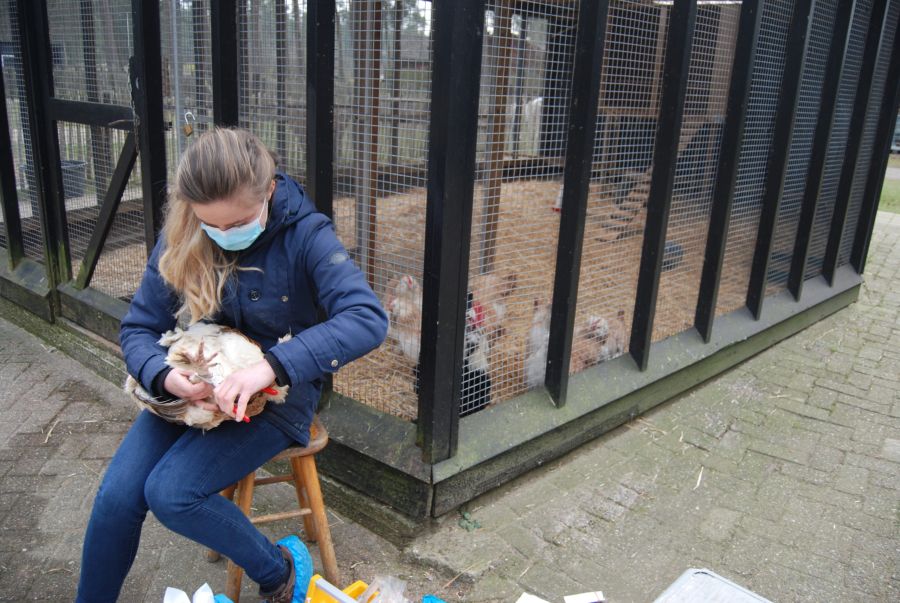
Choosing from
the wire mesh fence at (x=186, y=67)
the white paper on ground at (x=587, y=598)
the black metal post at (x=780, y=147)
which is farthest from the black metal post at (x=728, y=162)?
the wire mesh fence at (x=186, y=67)

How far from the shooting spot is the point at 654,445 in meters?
3.66

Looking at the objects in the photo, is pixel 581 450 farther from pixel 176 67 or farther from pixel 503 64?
pixel 176 67

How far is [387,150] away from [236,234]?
0.90 m

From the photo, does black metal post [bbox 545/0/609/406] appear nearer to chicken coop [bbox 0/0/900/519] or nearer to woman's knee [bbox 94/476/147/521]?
chicken coop [bbox 0/0/900/519]

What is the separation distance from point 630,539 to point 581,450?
26.9 inches

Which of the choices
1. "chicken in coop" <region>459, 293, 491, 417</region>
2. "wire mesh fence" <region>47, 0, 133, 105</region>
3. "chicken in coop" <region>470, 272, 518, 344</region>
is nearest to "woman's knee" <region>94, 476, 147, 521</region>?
"chicken in coop" <region>459, 293, 491, 417</region>

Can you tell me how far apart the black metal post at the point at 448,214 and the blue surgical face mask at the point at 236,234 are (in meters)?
0.67

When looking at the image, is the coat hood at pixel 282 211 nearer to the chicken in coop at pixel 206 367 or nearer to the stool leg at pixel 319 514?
the chicken in coop at pixel 206 367

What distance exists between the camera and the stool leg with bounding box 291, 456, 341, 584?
246 centimetres

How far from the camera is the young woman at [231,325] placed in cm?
200

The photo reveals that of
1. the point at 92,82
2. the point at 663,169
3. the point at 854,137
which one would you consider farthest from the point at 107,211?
the point at 854,137

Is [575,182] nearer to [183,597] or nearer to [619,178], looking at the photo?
[619,178]

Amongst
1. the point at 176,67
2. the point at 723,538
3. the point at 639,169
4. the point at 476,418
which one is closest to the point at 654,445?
the point at 723,538

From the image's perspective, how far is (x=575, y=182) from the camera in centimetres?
306
